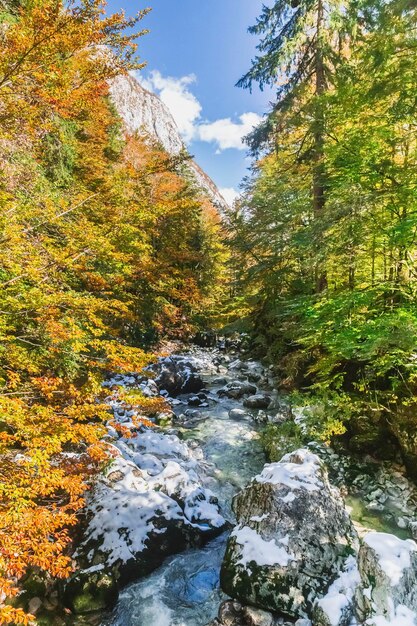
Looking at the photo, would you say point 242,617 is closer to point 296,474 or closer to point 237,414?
point 296,474

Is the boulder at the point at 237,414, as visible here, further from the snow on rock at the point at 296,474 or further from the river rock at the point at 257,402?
the snow on rock at the point at 296,474

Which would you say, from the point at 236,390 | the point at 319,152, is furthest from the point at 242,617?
the point at 319,152

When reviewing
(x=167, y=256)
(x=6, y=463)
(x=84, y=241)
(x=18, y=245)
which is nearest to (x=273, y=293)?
(x=167, y=256)

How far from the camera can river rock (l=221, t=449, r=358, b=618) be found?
4.18m

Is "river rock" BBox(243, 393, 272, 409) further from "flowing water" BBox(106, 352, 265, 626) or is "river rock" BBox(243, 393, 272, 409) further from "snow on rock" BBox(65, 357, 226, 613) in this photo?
"snow on rock" BBox(65, 357, 226, 613)

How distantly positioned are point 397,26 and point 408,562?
8.26 metres

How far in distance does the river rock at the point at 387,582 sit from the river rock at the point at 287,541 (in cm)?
71

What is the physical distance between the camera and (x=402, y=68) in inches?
239

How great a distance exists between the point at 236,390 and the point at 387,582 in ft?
32.3

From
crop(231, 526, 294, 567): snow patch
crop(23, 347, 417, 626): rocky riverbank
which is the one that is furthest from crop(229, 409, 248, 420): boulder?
crop(231, 526, 294, 567): snow patch

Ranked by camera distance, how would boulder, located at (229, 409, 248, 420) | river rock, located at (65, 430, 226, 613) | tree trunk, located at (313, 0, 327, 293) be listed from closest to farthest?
1. river rock, located at (65, 430, 226, 613)
2. tree trunk, located at (313, 0, 327, 293)
3. boulder, located at (229, 409, 248, 420)

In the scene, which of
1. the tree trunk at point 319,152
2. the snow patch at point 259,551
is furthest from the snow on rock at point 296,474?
the tree trunk at point 319,152

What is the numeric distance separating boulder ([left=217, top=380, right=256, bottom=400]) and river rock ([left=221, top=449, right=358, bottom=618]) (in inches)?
303

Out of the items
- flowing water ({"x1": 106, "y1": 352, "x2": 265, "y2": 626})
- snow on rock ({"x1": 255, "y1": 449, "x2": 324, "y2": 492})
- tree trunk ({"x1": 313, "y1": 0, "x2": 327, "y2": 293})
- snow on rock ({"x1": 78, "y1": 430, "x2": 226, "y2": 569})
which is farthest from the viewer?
tree trunk ({"x1": 313, "y1": 0, "x2": 327, "y2": 293})
